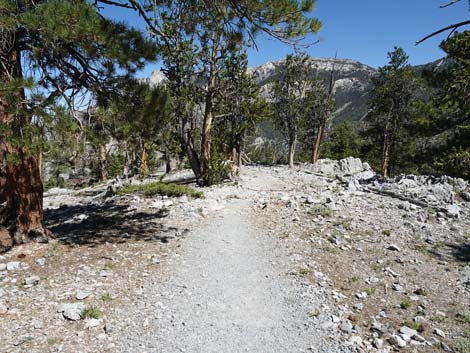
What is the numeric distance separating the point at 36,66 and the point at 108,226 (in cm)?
457

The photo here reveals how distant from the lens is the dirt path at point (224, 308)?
443cm

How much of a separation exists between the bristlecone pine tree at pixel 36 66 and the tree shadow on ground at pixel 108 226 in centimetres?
112

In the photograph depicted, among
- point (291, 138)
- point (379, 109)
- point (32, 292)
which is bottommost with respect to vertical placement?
point (32, 292)

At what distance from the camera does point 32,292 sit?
5293mm

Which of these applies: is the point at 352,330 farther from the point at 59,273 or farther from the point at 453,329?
the point at 59,273

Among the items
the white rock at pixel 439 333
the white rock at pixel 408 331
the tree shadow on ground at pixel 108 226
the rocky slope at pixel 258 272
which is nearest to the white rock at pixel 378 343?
the rocky slope at pixel 258 272

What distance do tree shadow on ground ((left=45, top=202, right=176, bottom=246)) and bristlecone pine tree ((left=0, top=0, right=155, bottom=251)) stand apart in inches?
43.9

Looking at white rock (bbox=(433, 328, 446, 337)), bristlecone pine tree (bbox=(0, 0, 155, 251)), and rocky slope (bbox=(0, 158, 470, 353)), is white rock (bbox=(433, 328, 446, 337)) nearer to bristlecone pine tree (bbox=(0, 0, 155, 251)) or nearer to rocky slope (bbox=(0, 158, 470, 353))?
rocky slope (bbox=(0, 158, 470, 353))

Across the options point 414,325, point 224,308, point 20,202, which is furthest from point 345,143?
point 20,202

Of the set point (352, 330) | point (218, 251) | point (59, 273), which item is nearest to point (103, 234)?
point (59, 273)

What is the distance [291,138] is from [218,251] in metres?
21.8

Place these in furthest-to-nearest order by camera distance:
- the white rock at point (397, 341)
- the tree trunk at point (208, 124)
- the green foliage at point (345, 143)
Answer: the green foliage at point (345, 143), the tree trunk at point (208, 124), the white rock at point (397, 341)

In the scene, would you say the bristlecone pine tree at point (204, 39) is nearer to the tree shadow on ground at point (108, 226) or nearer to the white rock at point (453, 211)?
the tree shadow on ground at point (108, 226)

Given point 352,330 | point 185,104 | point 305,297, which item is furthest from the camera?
point 185,104
